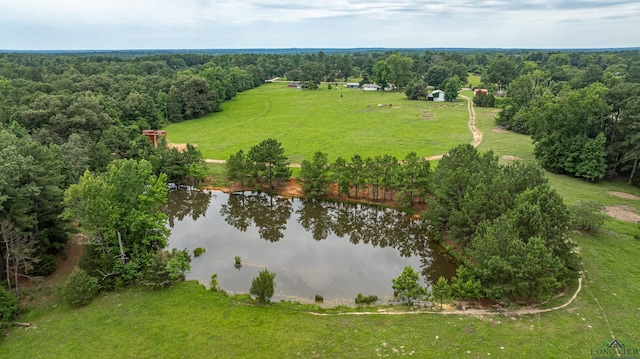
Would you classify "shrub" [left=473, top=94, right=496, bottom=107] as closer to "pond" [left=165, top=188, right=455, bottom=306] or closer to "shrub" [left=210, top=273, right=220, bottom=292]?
"pond" [left=165, top=188, right=455, bottom=306]

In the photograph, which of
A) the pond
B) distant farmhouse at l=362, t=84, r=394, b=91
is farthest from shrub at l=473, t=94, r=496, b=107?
the pond

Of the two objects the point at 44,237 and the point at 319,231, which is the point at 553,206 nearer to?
the point at 319,231

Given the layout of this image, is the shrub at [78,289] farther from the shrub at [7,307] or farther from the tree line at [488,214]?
the tree line at [488,214]

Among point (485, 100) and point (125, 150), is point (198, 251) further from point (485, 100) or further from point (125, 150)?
point (485, 100)

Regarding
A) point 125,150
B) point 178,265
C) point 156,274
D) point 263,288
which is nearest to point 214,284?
point 178,265


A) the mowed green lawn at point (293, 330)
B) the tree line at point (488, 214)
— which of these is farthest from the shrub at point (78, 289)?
the tree line at point (488, 214)
